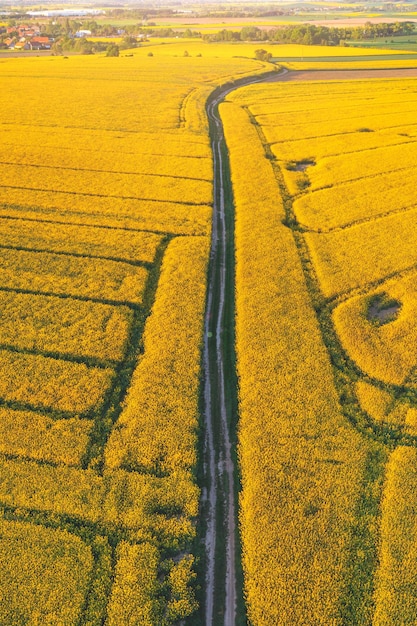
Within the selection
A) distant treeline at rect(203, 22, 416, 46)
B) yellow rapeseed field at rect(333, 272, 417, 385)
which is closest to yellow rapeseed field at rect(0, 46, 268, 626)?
yellow rapeseed field at rect(333, 272, 417, 385)

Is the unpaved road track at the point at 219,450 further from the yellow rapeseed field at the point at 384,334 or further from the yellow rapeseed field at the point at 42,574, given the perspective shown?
the yellow rapeseed field at the point at 384,334

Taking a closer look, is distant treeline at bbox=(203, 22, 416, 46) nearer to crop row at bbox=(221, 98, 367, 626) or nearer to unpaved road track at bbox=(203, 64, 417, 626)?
unpaved road track at bbox=(203, 64, 417, 626)

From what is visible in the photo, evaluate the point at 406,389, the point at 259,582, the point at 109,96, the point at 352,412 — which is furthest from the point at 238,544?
the point at 109,96

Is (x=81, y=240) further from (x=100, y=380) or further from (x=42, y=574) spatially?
(x=42, y=574)

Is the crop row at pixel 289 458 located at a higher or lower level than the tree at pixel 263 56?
lower

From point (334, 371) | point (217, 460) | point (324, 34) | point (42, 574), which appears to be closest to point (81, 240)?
point (334, 371)

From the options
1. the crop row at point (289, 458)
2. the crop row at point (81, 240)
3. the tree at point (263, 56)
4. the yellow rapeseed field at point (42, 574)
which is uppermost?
the tree at point (263, 56)

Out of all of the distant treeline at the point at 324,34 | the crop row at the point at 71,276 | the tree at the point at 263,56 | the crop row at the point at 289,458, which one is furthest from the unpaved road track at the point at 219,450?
the distant treeline at the point at 324,34

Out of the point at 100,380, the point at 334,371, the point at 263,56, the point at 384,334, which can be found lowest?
the point at 100,380

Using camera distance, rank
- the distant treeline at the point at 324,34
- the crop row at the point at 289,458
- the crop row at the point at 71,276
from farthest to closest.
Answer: the distant treeline at the point at 324,34 → the crop row at the point at 71,276 → the crop row at the point at 289,458
